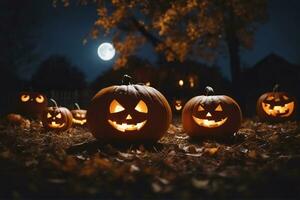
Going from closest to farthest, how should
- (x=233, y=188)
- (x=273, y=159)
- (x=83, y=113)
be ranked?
1. (x=233, y=188)
2. (x=273, y=159)
3. (x=83, y=113)

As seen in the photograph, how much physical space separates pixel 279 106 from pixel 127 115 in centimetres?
544

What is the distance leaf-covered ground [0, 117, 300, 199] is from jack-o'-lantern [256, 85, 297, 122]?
3.91 m

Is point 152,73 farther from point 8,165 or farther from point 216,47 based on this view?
point 8,165

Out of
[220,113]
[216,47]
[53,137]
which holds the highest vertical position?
[216,47]

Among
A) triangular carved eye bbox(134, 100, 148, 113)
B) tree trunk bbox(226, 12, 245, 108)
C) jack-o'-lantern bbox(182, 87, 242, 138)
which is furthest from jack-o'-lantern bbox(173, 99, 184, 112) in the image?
triangular carved eye bbox(134, 100, 148, 113)

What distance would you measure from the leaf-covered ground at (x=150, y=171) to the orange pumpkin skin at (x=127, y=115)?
218mm

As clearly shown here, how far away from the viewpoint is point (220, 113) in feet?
25.0

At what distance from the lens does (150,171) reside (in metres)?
4.42

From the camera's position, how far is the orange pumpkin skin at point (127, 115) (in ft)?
21.9

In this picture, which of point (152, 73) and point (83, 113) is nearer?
point (83, 113)

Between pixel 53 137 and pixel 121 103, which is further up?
pixel 121 103

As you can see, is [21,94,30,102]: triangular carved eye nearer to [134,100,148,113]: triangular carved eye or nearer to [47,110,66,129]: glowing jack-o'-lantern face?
[47,110,66,129]: glowing jack-o'-lantern face

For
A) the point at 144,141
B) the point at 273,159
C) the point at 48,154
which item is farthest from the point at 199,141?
the point at 48,154

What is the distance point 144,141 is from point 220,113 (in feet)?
5.05
